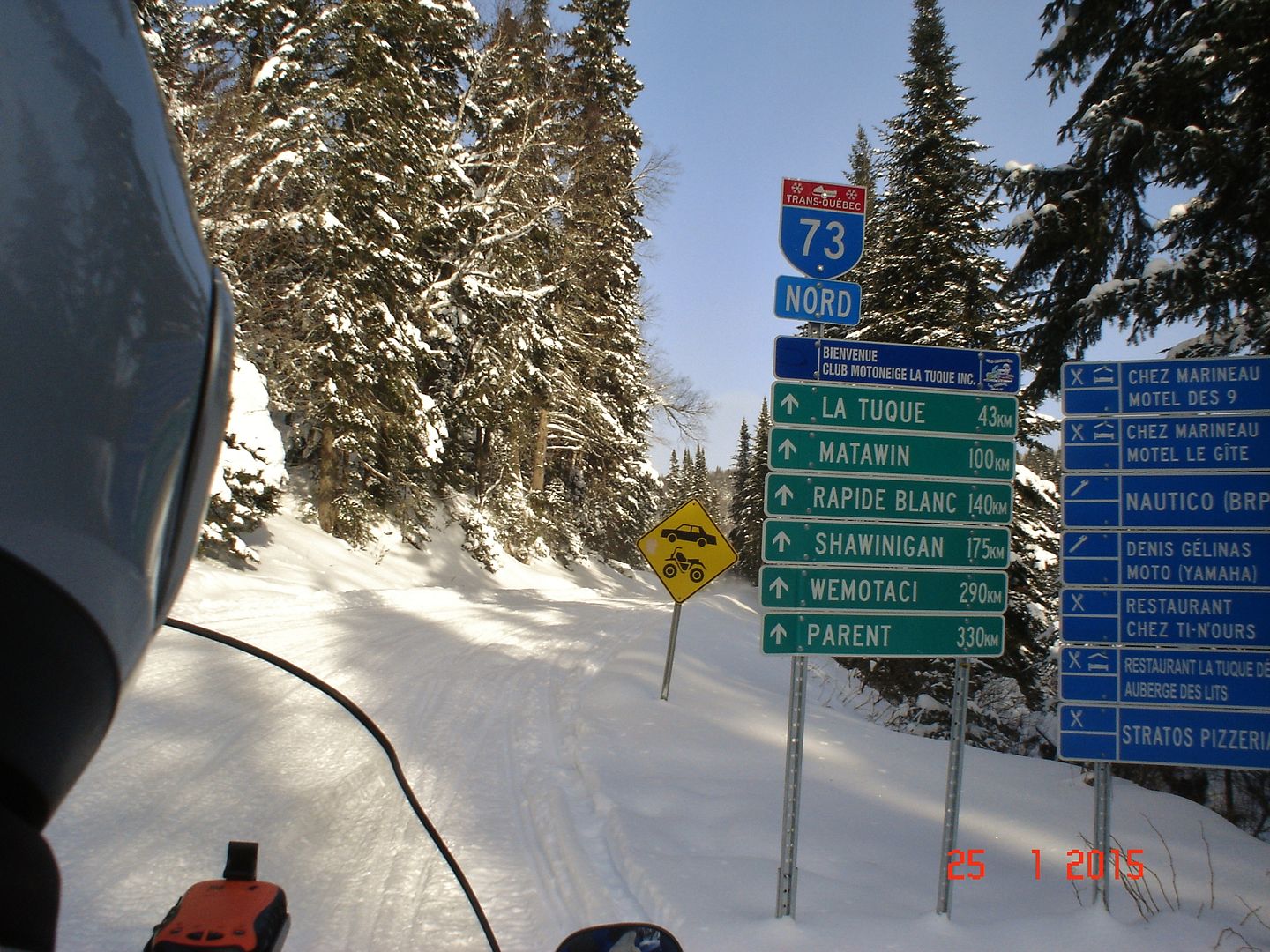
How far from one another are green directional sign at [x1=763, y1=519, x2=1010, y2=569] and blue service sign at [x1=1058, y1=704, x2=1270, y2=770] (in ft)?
3.11

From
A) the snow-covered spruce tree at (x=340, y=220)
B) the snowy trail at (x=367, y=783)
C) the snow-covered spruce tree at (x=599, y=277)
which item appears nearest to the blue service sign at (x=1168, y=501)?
the snowy trail at (x=367, y=783)

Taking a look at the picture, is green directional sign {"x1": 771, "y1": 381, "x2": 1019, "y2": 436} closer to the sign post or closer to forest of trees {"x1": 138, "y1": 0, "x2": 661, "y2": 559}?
the sign post

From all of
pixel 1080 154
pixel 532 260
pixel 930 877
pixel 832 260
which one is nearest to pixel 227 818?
pixel 832 260

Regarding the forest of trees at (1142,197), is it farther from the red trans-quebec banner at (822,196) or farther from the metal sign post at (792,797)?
the metal sign post at (792,797)

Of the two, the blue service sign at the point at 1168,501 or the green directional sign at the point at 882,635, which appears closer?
the green directional sign at the point at 882,635

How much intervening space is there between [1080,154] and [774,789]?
6372 mm

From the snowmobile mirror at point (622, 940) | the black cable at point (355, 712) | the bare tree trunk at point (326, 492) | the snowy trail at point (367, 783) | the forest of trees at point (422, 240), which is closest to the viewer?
the snowmobile mirror at point (622, 940)

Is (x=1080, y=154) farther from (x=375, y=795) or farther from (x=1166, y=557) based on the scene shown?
(x=375, y=795)

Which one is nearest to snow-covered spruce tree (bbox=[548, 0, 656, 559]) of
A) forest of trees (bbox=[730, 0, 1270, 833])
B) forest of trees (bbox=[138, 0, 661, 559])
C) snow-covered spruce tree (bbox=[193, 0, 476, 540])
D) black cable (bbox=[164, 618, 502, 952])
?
forest of trees (bbox=[138, 0, 661, 559])

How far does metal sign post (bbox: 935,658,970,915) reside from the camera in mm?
4141

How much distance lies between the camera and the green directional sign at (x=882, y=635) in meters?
4.27

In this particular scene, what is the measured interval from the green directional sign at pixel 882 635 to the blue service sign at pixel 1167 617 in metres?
0.44
